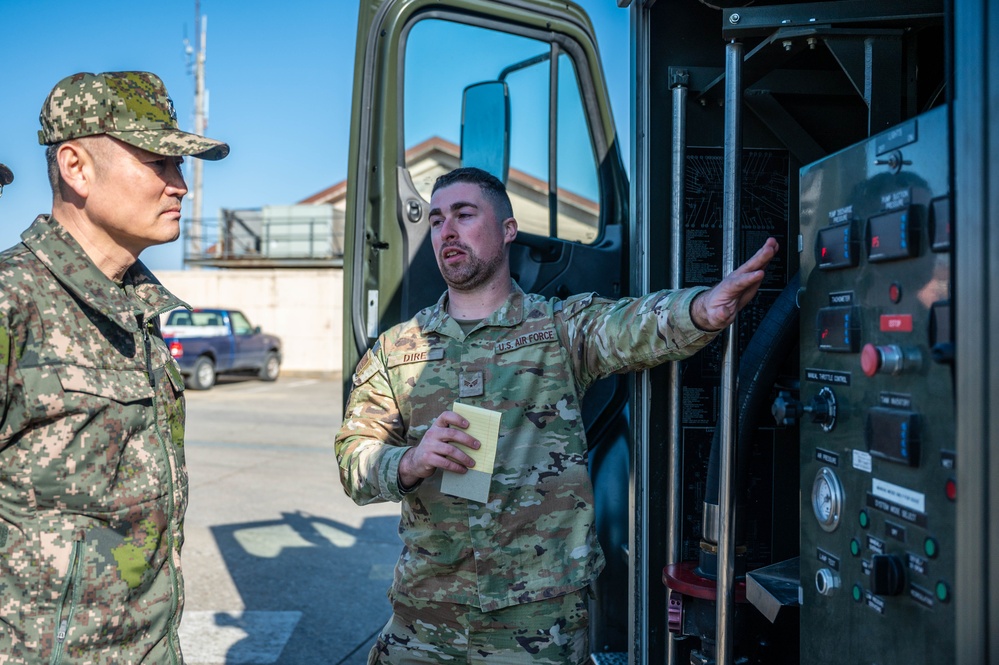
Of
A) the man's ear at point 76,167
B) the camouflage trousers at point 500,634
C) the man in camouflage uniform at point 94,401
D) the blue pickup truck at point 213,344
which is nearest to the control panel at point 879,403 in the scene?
the camouflage trousers at point 500,634

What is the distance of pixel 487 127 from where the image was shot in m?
3.01

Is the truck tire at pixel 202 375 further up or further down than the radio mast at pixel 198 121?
further down

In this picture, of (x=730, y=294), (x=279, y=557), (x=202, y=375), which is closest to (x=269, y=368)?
(x=202, y=375)

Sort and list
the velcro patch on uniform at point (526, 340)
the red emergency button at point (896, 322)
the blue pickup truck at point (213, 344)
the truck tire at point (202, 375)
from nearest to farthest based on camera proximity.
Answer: the red emergency button at point (896, 322) < the velcro patch on uniform at point (526, 340) < the blue pickup truck at point (213, 344) < the truck tire at point (202, 375)

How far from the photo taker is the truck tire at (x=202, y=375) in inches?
556

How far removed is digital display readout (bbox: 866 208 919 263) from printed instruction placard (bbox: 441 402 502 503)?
0.87 meters

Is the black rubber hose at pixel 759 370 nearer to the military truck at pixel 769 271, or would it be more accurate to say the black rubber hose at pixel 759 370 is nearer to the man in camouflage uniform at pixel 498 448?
the military truck at pixel 769 271

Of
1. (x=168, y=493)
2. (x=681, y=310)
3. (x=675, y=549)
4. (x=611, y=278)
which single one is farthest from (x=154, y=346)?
(x=611, y=278)

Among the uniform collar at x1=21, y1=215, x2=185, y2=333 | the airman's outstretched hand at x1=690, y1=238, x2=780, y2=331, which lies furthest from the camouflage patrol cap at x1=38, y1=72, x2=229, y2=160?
the airman's outstretched hand at x1=690, y1=238, x2=780, y2=331

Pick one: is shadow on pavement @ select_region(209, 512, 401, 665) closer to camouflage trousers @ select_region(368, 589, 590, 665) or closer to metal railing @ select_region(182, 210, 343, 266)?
camouflage trousers @ select_region(368, 589, 590, 665)

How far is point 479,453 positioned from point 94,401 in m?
0.83

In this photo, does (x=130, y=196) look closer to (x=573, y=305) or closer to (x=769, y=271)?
(x=573, y=305)

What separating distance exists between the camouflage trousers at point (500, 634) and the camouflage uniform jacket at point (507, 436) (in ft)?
0.15

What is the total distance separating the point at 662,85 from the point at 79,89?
1.55 meters
